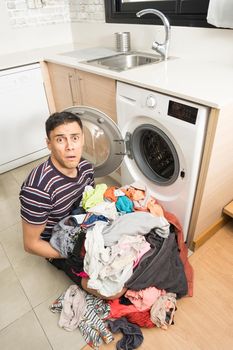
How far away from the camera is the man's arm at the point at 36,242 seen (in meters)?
1.08

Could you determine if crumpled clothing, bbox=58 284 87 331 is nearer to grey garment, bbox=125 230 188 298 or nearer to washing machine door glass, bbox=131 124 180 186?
grey garment, bbox=125 230 188 298

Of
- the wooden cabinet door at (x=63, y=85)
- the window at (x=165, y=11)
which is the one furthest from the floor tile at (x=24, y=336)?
the window at (x=165, y=11)

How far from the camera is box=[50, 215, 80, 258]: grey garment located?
1.13m

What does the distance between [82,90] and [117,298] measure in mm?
1452

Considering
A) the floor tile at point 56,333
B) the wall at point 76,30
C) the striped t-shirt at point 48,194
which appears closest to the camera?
the striped t-shirt at point 48,194

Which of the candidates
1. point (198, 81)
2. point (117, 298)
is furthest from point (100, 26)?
point (117, 298)

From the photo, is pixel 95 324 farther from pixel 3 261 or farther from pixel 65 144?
pixel 65 144

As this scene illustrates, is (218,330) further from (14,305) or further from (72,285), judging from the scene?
(14,305)

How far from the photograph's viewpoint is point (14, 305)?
51.1 inches

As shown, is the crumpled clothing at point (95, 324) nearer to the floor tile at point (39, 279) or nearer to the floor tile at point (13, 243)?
the floor tile at point (39, 279)

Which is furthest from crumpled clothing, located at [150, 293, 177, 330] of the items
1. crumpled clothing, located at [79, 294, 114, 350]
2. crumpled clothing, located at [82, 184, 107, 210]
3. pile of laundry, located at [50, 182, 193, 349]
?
crumpled clothing, located at [82, 184, 107, 210]

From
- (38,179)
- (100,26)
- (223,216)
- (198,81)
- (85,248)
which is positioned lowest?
(223,216)

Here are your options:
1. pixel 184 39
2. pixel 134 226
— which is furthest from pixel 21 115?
pixel 134 226

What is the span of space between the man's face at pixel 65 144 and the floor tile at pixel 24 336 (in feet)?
2.57
